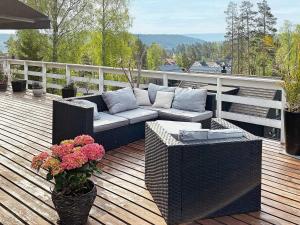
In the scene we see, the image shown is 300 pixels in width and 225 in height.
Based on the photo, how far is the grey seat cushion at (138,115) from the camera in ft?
16.5

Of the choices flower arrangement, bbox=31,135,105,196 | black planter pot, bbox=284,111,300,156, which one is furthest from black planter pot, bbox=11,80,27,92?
flower arrangement, bbox=31,135,105,196

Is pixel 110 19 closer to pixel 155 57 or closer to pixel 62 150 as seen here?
pixel 155 57

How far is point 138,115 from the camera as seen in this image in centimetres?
511

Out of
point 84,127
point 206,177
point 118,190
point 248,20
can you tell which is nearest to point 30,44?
point 84,127

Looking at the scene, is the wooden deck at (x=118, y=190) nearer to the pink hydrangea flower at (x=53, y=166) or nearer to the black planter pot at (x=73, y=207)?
the black planter pot at (x=73, y=207)

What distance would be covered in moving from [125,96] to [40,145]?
141cm

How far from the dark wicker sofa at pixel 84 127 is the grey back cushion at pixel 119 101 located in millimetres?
124

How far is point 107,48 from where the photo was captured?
25250mm

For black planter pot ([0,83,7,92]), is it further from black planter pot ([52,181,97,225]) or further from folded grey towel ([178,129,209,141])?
folded grey towel ([178,129,209,141])

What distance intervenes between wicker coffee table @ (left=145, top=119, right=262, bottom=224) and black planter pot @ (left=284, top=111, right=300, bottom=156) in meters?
1.63

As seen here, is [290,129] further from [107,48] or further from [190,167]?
[107,48]

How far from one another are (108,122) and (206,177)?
2.04 meters

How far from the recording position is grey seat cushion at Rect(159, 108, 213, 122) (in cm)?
506

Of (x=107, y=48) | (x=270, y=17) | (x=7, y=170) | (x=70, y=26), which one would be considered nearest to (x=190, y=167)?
(x=7, y=170)
